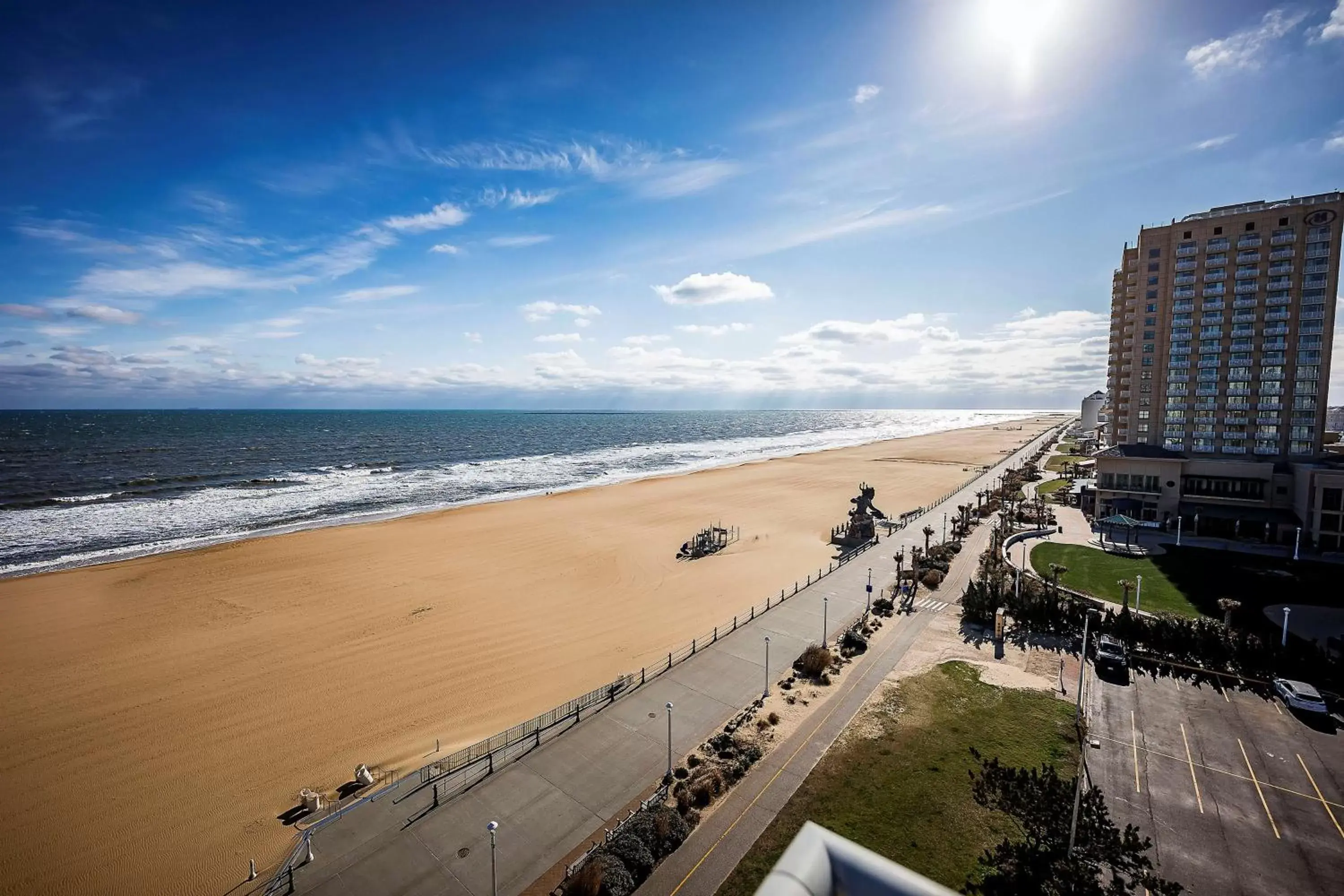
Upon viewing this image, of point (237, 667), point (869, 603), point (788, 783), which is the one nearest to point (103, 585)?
point (237, 667)

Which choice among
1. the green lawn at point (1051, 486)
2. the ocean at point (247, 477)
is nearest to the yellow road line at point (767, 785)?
the green lawn at point (1051, 486)

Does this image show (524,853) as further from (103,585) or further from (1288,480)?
(1288,480)

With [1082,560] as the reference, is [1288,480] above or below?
above

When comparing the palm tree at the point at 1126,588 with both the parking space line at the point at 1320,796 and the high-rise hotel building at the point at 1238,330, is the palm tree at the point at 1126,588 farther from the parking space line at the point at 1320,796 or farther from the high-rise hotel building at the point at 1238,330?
the high-rise hotel building at the point at 1238,330

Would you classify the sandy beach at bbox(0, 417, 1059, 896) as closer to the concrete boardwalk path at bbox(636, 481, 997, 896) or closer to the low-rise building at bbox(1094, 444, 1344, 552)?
the concrete boardwalk path at bbox(636, 481, 997, 896)

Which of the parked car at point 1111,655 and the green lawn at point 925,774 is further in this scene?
the parked car at point 1111,655

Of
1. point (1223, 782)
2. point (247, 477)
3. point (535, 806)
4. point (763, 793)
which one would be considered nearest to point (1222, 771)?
point (1223, 782)

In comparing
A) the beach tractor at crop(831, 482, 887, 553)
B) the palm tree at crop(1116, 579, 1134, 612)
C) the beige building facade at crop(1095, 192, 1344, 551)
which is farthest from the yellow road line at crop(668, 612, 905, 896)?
the beige building facade at crop(1095, 192, 1344, 551)

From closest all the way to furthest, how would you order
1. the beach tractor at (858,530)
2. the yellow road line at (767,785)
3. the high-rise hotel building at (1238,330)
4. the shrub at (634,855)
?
the shrub at (634,855), the yellow road line at (767,785), the beach tractor at (858,530), the high-rise hotel building at (1238,330)
